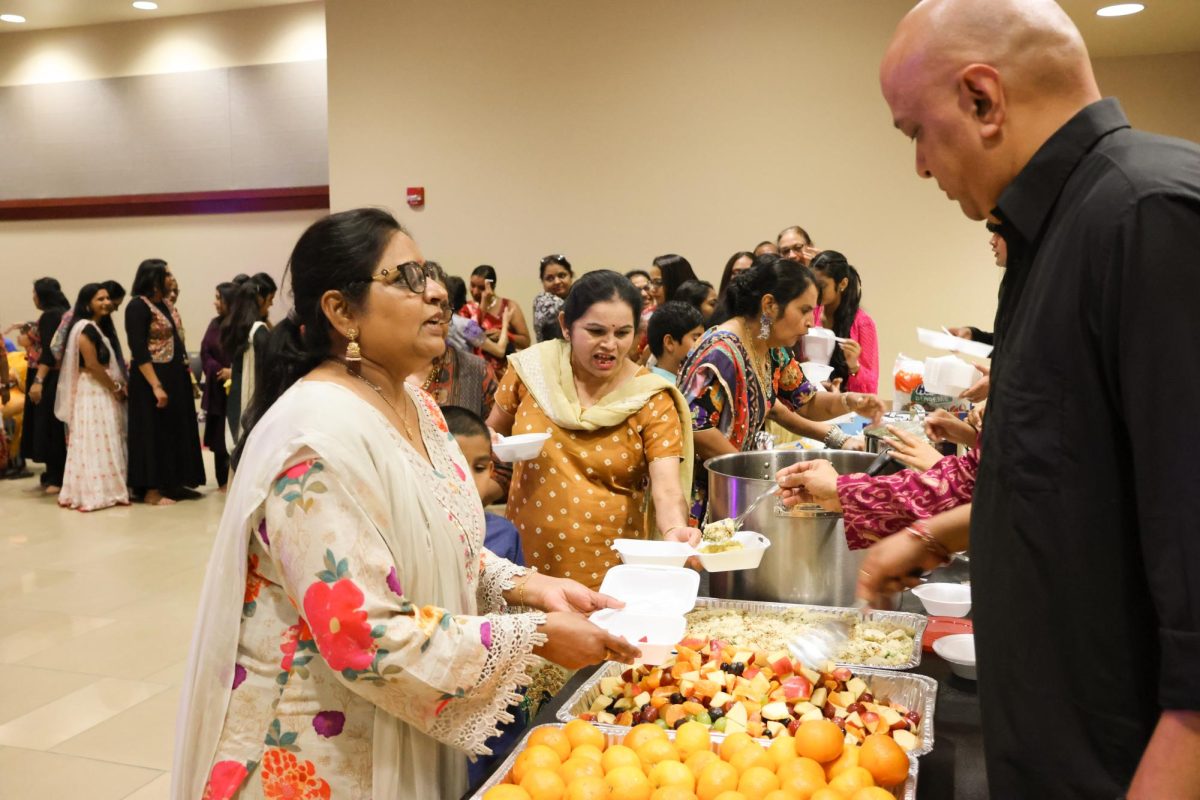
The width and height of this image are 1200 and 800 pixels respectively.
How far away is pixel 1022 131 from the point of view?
916 millimetres

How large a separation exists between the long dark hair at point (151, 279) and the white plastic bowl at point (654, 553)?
5.44 metres

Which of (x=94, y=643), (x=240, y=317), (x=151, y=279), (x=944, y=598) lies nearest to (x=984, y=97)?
(x=944, y=598)

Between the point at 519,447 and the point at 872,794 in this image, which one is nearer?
the point at 872,794

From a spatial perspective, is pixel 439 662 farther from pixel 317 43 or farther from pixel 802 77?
pixel 317 43

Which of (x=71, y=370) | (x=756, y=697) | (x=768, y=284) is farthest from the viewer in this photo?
(x=71, y=370)

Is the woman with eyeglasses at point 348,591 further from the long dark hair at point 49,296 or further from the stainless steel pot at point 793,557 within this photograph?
the long dark hair at point 49,296

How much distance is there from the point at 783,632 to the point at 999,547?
976 mm

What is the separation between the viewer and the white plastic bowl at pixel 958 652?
168cm

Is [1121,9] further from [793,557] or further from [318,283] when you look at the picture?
[318,283]

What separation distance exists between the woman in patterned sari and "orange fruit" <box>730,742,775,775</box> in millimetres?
1499

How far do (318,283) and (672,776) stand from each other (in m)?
0.88

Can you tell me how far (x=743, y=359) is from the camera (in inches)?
116

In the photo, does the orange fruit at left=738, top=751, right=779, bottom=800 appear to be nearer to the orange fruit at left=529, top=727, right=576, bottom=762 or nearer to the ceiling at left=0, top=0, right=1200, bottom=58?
the orange fruit at left=529, top=727, right=576, bottom=762

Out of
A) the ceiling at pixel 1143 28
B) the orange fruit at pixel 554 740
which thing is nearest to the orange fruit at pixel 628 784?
the orange fruit at pixel 554 740
